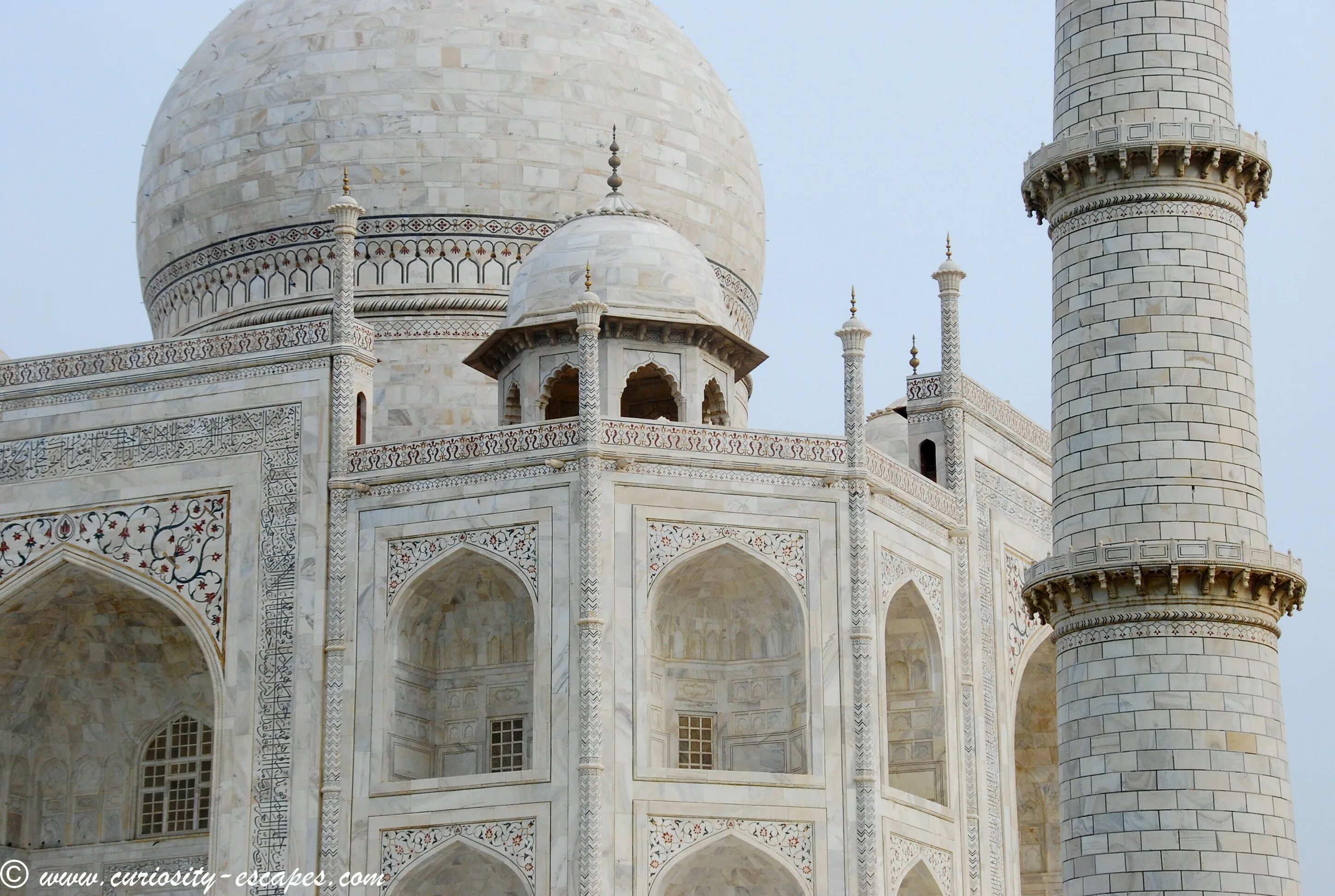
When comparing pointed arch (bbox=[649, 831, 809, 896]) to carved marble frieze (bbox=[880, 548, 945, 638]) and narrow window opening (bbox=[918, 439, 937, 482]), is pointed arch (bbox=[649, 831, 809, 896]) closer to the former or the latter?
carved marble frieze (bbox=[880, 548, 945, 638])

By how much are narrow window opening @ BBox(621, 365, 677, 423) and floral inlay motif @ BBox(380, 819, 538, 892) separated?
434cm

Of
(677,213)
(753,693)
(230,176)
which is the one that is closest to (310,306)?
(230,176)

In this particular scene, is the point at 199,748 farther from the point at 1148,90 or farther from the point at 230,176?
the point at 1148,90

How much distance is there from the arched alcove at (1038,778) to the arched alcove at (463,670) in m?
5.80

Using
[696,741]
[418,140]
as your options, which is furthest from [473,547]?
[418,140]

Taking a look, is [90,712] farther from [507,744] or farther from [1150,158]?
[1150,158]

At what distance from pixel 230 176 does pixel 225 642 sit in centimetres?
612

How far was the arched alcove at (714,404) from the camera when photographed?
20719 mm

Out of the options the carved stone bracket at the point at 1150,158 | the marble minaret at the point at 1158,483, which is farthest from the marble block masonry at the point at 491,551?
the carved stone bracket at the point at 1150,158

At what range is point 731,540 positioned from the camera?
1845 centimetres

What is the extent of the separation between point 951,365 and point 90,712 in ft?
26.0

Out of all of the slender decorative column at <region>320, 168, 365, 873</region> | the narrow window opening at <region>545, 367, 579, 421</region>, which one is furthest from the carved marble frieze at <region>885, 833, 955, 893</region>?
the narrow window opening at <region>545, 367, 579, 421</region>

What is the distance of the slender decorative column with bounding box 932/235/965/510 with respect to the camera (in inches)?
825

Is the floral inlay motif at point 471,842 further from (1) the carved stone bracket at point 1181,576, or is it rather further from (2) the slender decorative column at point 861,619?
(1) the carved stone bracket at point 1181,576
